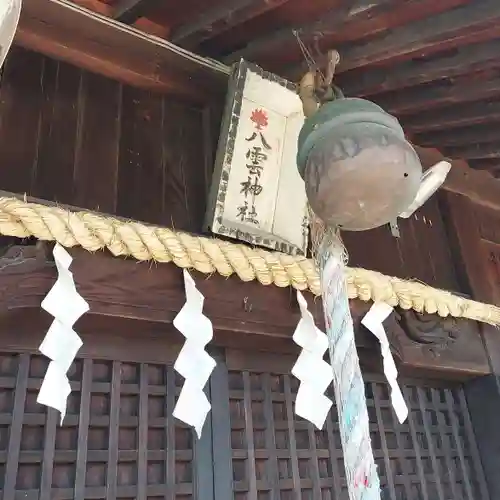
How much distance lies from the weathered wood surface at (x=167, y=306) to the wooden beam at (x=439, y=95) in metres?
0.66

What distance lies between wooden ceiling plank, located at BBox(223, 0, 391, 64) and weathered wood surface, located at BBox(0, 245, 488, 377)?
666 millimetres

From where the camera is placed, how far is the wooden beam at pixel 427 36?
4.33 ft

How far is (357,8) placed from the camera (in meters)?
1.34

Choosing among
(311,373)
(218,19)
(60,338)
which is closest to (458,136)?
(218,19)

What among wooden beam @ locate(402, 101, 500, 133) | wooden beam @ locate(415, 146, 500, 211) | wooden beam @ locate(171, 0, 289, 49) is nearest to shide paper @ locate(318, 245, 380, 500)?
wooden beam @ locate(171, 0, 289, 49)

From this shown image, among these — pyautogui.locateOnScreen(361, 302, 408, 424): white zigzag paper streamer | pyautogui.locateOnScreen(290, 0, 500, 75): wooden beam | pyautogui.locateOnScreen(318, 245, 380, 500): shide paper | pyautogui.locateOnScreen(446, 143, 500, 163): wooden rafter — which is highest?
pyautogui.locateOnScreen(446, 143, 500, 163): wooden rafter

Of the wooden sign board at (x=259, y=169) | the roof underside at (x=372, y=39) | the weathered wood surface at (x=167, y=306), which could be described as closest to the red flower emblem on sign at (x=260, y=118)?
the wooden sign board at (x=259, y=169)

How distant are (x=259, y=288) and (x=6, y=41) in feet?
2.64

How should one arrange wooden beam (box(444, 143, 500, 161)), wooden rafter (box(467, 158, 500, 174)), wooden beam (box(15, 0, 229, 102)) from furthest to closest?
wooden rafter (box(467, 158, 500, 174)) < wooden beam (box(444, 143, 500, 161)) < wooden beam (box(15, 0, 229, 102))

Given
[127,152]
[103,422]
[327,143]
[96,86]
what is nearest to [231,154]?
[127,152]

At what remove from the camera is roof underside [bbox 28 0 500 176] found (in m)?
1.36

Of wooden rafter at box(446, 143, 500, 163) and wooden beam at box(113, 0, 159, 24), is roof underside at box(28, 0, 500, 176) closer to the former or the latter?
wooden beam at box(113, 0, 159, 24)

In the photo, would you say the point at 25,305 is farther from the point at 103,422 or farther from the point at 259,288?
the point at 259,288

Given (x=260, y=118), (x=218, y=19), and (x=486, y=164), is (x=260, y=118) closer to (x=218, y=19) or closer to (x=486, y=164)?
(x=218, y=19)
